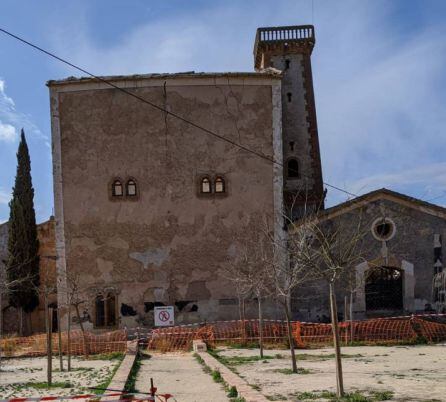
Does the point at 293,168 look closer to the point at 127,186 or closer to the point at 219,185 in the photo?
the point at 219,185

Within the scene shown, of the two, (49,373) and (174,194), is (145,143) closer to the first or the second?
(174,194)

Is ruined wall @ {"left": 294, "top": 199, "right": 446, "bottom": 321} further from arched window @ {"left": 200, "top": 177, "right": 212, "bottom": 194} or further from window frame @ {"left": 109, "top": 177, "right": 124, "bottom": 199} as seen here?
window frame @ {"left": 109, "top": 177, "right": 124, "bottom": 199}

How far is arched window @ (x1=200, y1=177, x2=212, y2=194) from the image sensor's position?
74.1 ft

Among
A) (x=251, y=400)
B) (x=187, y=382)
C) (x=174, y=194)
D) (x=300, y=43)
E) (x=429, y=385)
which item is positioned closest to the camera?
(x=251, y=400)

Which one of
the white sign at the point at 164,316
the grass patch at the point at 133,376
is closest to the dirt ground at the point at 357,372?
the white sign at the point at 164,316

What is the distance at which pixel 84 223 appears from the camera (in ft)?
73.8

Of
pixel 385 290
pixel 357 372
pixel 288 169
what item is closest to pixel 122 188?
pixel 288 169

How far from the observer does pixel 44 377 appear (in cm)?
1401

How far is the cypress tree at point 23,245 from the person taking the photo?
2508cm

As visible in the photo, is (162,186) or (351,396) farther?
A: (162,186)

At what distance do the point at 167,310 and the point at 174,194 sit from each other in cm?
516

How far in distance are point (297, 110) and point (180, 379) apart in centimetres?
1908

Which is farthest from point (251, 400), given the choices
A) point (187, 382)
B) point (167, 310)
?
point (167, 310)

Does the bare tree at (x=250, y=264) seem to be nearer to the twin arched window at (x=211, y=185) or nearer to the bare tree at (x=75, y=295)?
the twin arched window at (x=211, y=185)
